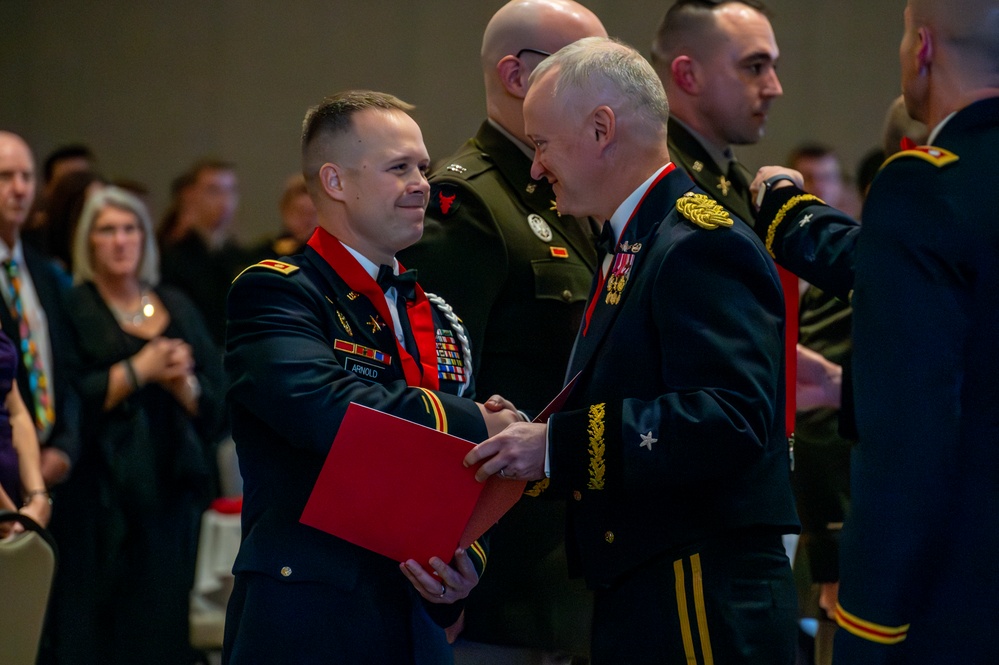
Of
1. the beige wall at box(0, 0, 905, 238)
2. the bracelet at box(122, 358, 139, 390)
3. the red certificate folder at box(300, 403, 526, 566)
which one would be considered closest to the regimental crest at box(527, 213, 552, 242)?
the red certificate folder at box(300, 403, 526, 566)

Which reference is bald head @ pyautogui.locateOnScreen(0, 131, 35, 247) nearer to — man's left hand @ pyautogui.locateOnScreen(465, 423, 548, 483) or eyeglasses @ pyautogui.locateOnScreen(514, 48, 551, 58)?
eyeglasses @ pyautogui.locateOnScreen(514, 48, 551, 58)

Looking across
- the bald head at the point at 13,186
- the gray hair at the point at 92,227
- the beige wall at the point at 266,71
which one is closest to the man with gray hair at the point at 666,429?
the bald head at the point at 13,186

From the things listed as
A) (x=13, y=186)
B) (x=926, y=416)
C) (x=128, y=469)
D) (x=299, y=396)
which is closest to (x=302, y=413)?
(x=299, y=396)

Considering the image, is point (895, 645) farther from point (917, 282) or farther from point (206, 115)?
point (206, 115)

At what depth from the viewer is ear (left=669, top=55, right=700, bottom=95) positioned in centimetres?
303

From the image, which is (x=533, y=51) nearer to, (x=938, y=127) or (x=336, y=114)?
(x=336, y=114)

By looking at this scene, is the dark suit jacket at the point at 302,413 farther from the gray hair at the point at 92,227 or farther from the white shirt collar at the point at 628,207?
the gray hair at the point at 92,227

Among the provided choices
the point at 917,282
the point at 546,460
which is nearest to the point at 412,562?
the point at 546,460

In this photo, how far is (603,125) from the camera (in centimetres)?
213

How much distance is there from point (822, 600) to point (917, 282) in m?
2.13

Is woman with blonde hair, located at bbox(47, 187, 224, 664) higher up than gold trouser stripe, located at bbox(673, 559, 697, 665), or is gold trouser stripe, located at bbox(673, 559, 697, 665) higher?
gold trouser stripe, located at bbox(673, 559, 697, 665)

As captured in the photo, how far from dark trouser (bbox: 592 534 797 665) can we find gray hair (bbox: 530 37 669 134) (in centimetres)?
73

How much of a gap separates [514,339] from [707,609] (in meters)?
0.83

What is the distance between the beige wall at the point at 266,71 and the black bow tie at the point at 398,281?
551 centimetres
